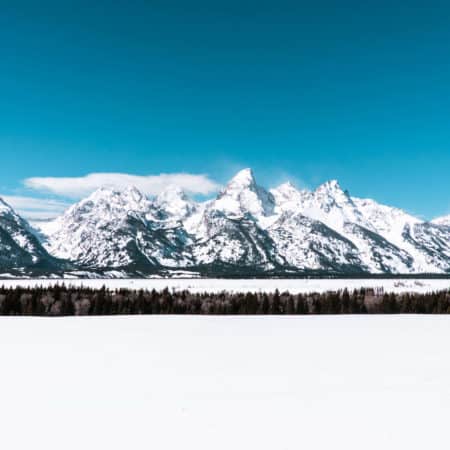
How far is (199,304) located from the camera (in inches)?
3767

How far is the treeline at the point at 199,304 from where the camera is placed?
87.0 metres

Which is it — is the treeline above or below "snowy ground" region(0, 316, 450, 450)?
below

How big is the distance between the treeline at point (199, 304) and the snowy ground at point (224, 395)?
195 ft

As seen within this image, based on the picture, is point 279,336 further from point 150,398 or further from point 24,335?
point 150,398

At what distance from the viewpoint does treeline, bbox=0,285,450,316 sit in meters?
87.0

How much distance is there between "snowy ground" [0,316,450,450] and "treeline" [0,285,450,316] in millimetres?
59323

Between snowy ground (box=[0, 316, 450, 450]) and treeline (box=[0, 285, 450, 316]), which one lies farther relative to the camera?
treeline (box=[0, 285, 450, 316])

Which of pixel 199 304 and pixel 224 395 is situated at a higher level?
pixel 224 395

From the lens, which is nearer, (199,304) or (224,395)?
(224,395)

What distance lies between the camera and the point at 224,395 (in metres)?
17.1

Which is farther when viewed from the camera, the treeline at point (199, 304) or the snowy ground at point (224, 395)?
the treeline at point (199, 304)

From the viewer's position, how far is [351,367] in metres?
22.3

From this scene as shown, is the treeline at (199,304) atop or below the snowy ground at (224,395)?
below

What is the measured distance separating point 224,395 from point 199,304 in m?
79.3
